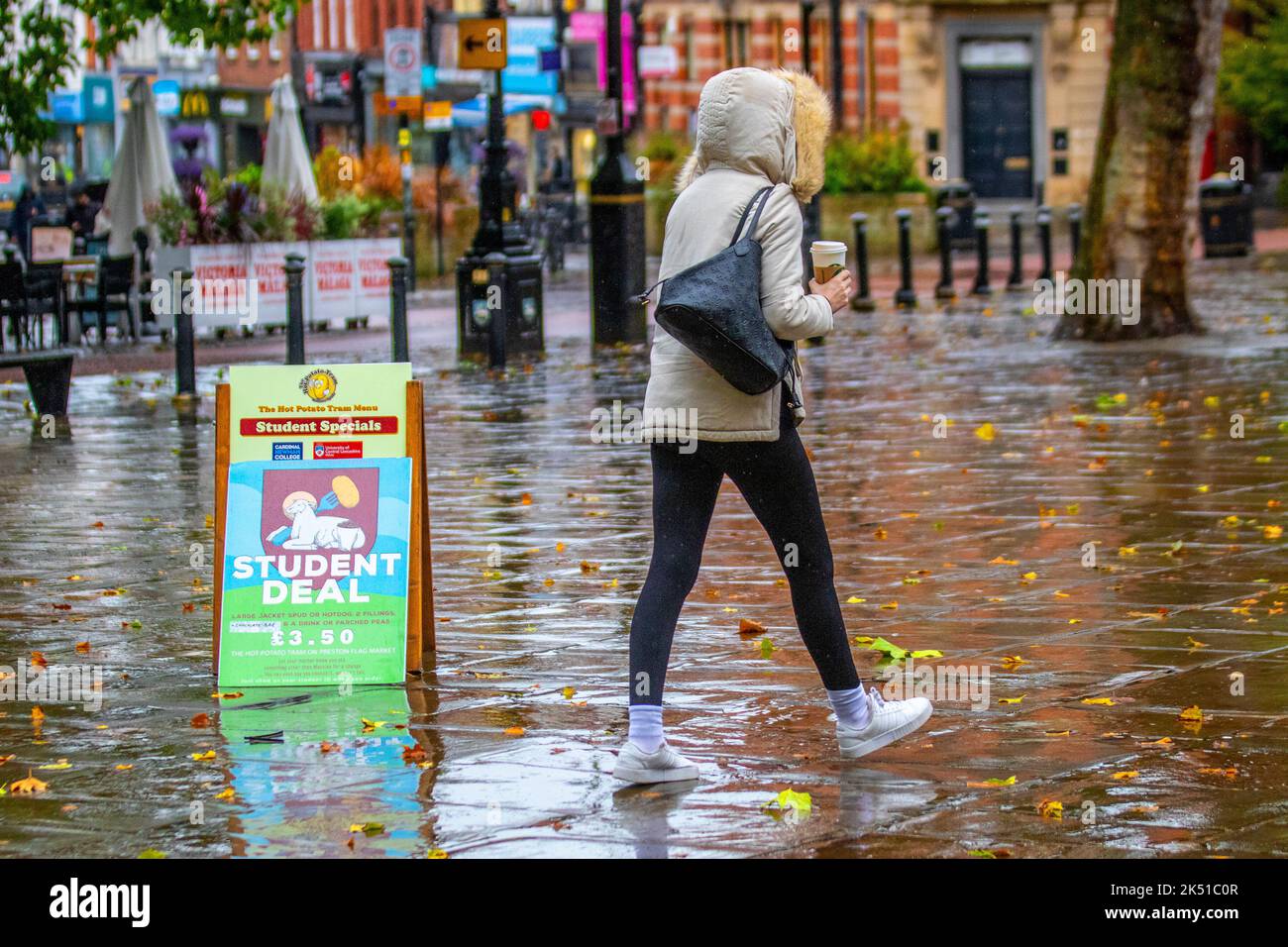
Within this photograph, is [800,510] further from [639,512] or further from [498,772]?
[639,512]

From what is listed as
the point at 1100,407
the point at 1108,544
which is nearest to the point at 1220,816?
the point at 1108,544

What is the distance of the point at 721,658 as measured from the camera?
7.43 metres

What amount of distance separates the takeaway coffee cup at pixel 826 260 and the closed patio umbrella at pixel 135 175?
1937 cm

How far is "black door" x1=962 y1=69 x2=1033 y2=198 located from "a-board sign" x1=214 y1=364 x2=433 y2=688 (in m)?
39.7

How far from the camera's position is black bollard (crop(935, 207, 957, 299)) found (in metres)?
25.6

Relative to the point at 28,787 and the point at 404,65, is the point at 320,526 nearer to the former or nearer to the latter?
the point at 28,787

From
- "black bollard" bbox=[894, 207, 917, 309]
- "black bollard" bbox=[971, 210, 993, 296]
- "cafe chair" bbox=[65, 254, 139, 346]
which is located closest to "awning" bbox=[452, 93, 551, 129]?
"black bollard" bbox=[971, 210, 993, 296]

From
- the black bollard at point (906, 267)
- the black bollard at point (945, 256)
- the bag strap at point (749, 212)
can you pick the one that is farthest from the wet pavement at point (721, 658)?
the black bollard at point (945, 256)

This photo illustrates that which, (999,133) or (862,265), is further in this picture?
(999,133)

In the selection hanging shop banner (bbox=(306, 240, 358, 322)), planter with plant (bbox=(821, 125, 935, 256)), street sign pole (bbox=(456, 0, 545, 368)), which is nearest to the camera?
street sign pole (bbox=(456, 0, 545, 368))

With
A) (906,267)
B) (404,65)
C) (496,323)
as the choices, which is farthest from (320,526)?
(404,65)

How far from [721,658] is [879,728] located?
1.39m

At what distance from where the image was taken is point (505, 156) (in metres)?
22.6

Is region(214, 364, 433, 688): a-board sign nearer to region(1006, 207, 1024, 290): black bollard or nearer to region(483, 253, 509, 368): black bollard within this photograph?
region(483, 253, 509, 368): black bollard
